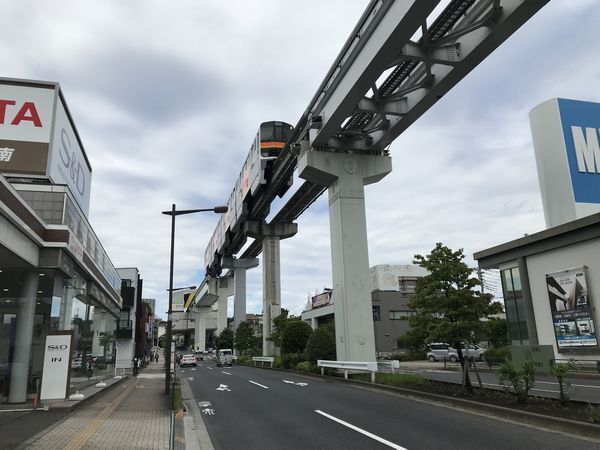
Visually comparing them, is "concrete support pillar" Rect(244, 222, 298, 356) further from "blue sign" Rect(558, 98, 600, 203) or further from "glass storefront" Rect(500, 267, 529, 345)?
"blue sign" Rect(558, 98, 600, 203)

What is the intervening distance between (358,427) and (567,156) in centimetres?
3019

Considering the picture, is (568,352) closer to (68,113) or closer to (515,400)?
(515,400)

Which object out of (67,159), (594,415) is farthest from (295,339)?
(594,415)

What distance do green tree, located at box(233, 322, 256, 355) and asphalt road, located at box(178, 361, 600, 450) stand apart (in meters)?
45.0

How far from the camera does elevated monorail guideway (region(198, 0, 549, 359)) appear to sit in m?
14.8

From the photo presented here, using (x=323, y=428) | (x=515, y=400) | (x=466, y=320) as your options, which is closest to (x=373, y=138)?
(x=466, y=320)

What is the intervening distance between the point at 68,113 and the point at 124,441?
18.8m

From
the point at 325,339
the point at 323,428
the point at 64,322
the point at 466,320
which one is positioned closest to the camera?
the point at 323,428

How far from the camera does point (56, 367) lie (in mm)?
14625

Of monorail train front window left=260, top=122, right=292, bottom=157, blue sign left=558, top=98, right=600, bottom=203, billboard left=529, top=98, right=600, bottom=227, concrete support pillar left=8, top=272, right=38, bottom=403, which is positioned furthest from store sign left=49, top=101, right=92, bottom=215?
blue sign left=558, top=98, right=600, bottom=203

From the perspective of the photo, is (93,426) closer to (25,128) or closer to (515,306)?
(25,128)

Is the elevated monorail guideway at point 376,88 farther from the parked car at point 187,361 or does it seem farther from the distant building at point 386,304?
the distant building at point 386,304

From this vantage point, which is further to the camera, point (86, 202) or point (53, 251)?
point (86, 202)

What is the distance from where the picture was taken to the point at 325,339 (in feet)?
93.8
